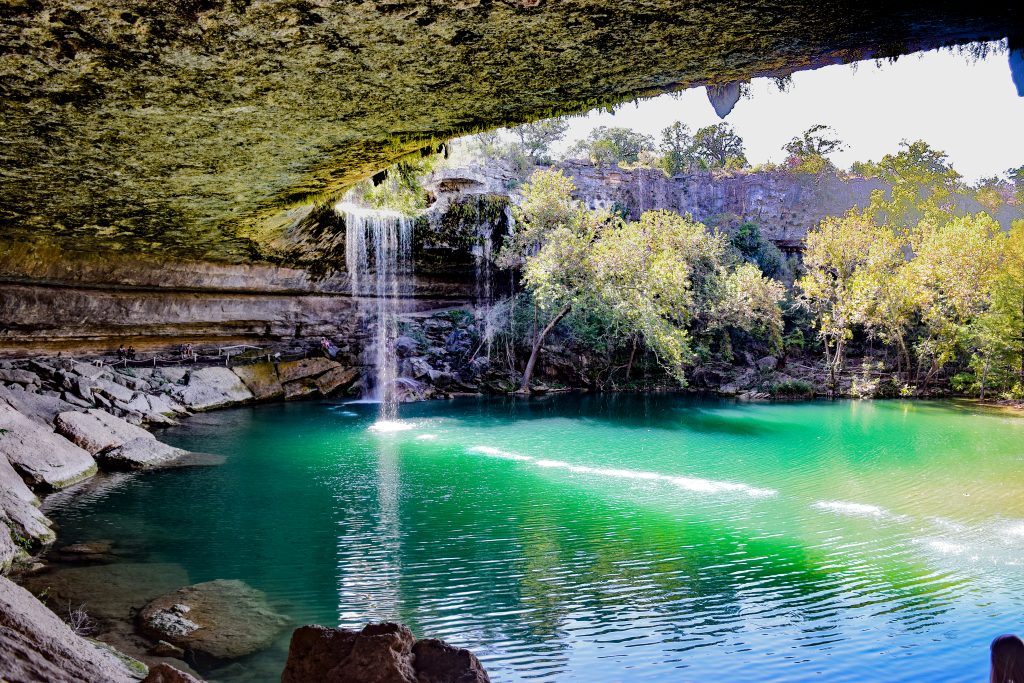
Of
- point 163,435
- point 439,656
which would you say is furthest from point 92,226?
point 439,656

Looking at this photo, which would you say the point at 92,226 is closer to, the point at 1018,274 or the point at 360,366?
the point at 360,366

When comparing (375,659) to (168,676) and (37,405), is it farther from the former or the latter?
(37,405)

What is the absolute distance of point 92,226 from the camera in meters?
10.1

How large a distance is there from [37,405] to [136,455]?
2416 mm

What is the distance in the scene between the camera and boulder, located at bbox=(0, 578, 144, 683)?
2959 millimetres

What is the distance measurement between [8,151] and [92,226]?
4622 mm

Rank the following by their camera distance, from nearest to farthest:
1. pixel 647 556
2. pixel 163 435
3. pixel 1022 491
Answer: pixel 647 556 < pixel 1022 491 < pixel 163 435

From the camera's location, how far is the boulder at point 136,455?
988 centimetres

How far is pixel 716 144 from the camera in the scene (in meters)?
39.4

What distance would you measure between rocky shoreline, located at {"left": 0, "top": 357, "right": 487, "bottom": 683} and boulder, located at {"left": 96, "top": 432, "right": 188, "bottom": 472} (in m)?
0.02

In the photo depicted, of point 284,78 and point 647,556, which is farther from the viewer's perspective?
point 647,556

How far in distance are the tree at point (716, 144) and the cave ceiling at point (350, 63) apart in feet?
117

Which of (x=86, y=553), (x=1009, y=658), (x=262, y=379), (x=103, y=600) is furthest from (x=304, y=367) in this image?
(x=1009, y=658)

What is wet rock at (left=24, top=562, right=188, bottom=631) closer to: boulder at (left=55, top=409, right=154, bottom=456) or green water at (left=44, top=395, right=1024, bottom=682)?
green water at (left=44, top=395, right=1024, bottom=682)
